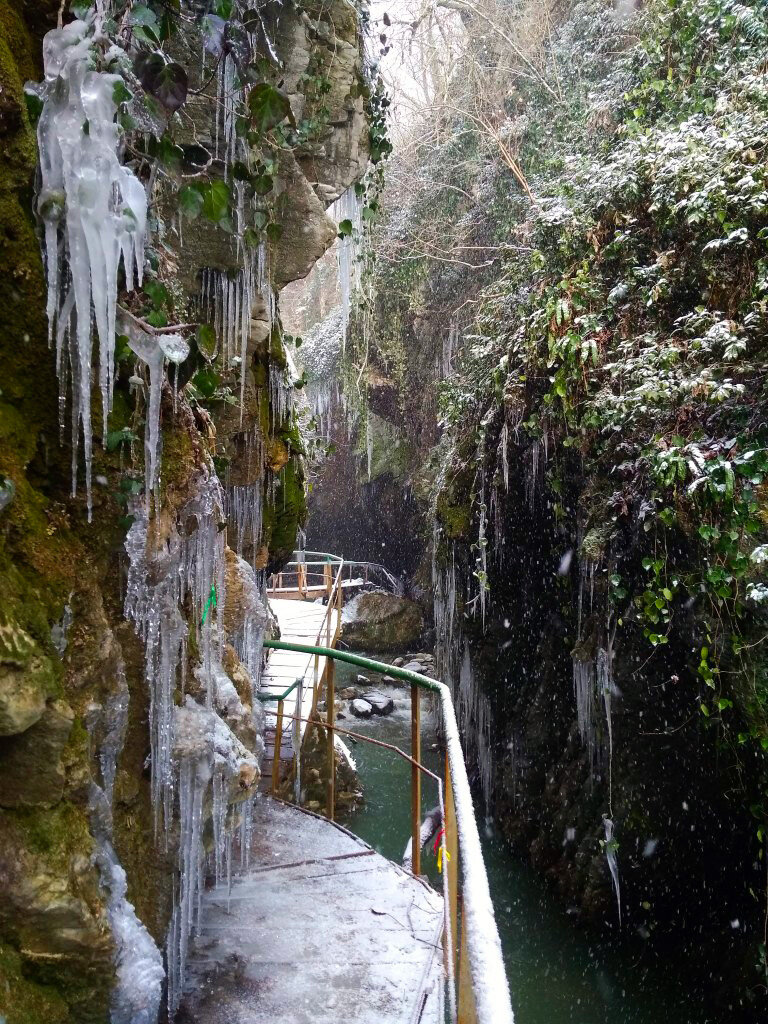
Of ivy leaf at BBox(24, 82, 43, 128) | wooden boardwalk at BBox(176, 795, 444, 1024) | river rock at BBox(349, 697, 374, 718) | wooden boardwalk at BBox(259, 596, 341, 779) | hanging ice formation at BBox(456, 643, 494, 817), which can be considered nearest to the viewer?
ivy leaf at BBox(24, 82, 43, 128)

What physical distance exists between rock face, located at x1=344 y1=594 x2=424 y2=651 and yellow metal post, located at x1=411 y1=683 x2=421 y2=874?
38.4 ft

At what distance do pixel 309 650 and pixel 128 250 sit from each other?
2.39m

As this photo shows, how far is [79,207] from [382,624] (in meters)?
14.0

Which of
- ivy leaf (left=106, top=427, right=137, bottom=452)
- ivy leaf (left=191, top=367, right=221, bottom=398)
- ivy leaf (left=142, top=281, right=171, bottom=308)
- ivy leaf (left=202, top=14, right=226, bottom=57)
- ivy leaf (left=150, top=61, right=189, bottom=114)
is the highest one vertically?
ivy leaf (left=202, top=14, right=226, bottom=57)

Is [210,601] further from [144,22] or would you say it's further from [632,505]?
[632,505]

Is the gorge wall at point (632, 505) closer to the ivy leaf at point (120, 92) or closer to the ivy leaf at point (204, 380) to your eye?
the ivy leaf at point (204, 380)

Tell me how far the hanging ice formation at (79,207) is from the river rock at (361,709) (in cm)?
1027

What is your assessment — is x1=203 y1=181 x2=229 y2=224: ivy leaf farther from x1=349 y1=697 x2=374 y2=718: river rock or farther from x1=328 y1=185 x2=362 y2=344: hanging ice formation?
x1=349 y1=697 x2=374 y2=718: river rock

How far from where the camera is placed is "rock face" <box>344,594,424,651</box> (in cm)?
1540

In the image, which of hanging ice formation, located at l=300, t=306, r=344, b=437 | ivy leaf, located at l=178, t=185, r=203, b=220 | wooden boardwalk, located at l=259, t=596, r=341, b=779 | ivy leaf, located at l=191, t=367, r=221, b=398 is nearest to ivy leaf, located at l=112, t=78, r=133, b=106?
ivy leaf, located at l=178, t=185, r=203, b=220

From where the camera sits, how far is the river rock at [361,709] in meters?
11.8

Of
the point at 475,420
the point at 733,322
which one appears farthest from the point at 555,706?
the point at 733,322

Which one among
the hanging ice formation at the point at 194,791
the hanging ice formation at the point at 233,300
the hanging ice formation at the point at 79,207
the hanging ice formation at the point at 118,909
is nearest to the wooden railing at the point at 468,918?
the hanging ice formation at the point at 194,791

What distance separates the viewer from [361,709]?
464 inches
